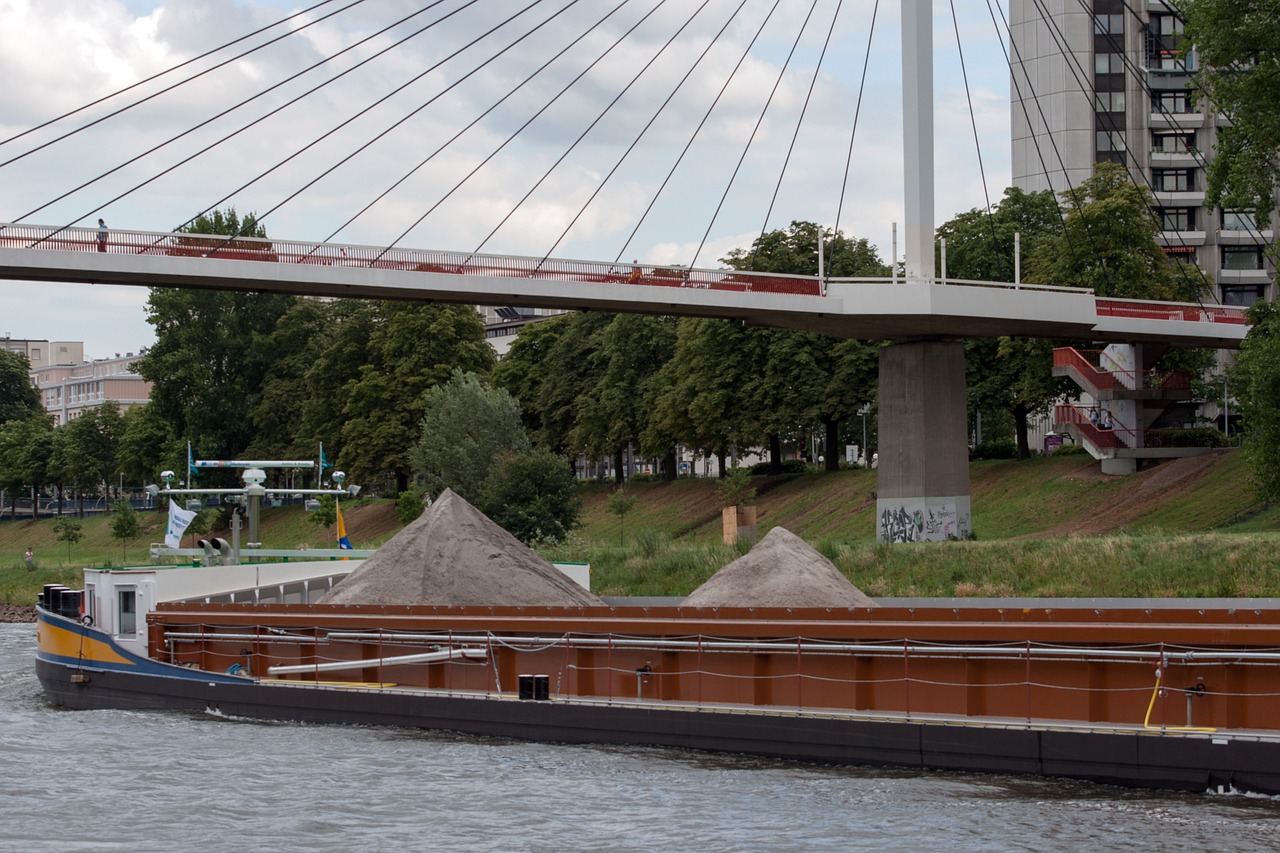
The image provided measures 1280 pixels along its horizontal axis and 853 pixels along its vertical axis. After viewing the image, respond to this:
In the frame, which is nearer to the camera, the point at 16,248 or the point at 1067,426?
the point at 16,248

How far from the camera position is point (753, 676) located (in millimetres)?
19562

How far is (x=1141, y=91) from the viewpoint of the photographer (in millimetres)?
89812

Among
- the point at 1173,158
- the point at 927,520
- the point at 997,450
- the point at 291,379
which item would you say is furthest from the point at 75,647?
the point at 1173,158

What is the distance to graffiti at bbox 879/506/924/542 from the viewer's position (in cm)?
4509

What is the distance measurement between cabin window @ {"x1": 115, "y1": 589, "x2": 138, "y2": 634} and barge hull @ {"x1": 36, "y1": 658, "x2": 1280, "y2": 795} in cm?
112

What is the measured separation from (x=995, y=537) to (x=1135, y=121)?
45425 millimetres

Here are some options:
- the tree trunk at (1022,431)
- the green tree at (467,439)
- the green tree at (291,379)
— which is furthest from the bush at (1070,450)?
the green tree at (291,379)

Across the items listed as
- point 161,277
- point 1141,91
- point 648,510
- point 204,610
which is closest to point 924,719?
point 204,610

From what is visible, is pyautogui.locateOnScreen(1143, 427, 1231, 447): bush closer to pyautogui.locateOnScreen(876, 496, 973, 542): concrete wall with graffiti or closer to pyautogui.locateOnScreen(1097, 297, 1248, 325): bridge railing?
pyautogui.locateOnScreen(1097, 297, 1248, 325): bridge railing

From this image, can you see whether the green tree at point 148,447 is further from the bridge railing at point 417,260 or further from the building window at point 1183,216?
the building window at point 1183,216

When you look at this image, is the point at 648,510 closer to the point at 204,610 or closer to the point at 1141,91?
the point at 1141,91

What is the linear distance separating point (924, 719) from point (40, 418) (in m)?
115

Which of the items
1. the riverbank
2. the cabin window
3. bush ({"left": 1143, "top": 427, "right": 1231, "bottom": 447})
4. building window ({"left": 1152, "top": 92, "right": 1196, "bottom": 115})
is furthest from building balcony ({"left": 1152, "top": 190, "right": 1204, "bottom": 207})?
the cabin window

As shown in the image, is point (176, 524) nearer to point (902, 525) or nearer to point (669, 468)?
point (902, 525)
